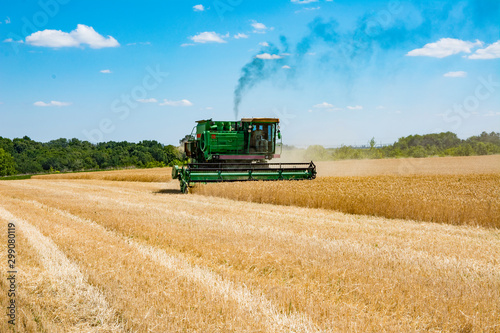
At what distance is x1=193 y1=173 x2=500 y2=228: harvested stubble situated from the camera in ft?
34.1

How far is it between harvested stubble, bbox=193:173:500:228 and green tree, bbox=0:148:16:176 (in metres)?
73.7

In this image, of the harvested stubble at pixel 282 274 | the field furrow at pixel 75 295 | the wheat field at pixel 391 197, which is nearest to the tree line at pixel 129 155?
the wheat field at pixel 391 197

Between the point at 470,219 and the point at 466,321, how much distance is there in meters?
7.18

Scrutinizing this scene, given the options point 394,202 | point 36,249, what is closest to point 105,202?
point 36,249

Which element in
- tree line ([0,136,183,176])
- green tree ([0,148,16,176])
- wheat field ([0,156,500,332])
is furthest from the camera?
tree line ([0,136,183,176])

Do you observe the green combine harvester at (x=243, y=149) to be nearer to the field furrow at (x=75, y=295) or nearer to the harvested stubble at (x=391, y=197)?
the harvested stubble at (x=391, y=197)

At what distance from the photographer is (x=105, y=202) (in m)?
13.7

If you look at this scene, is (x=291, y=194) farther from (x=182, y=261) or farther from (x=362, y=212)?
(x=182, y=261)

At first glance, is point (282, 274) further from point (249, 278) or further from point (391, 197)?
point (391, 197)

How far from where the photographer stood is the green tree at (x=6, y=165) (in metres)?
77.5

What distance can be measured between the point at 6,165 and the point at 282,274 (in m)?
85.5

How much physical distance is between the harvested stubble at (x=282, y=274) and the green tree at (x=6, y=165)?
78.6 m

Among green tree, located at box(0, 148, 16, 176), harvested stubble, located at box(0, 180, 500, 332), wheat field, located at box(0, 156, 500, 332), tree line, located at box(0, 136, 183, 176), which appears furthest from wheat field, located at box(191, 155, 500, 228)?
green tree, located at box(0, 148, 16, 176)

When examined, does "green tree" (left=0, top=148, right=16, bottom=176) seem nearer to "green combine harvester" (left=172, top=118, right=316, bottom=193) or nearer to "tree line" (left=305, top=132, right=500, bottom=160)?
"tree line" (left=305, top=132, right=500, bottom=160)
